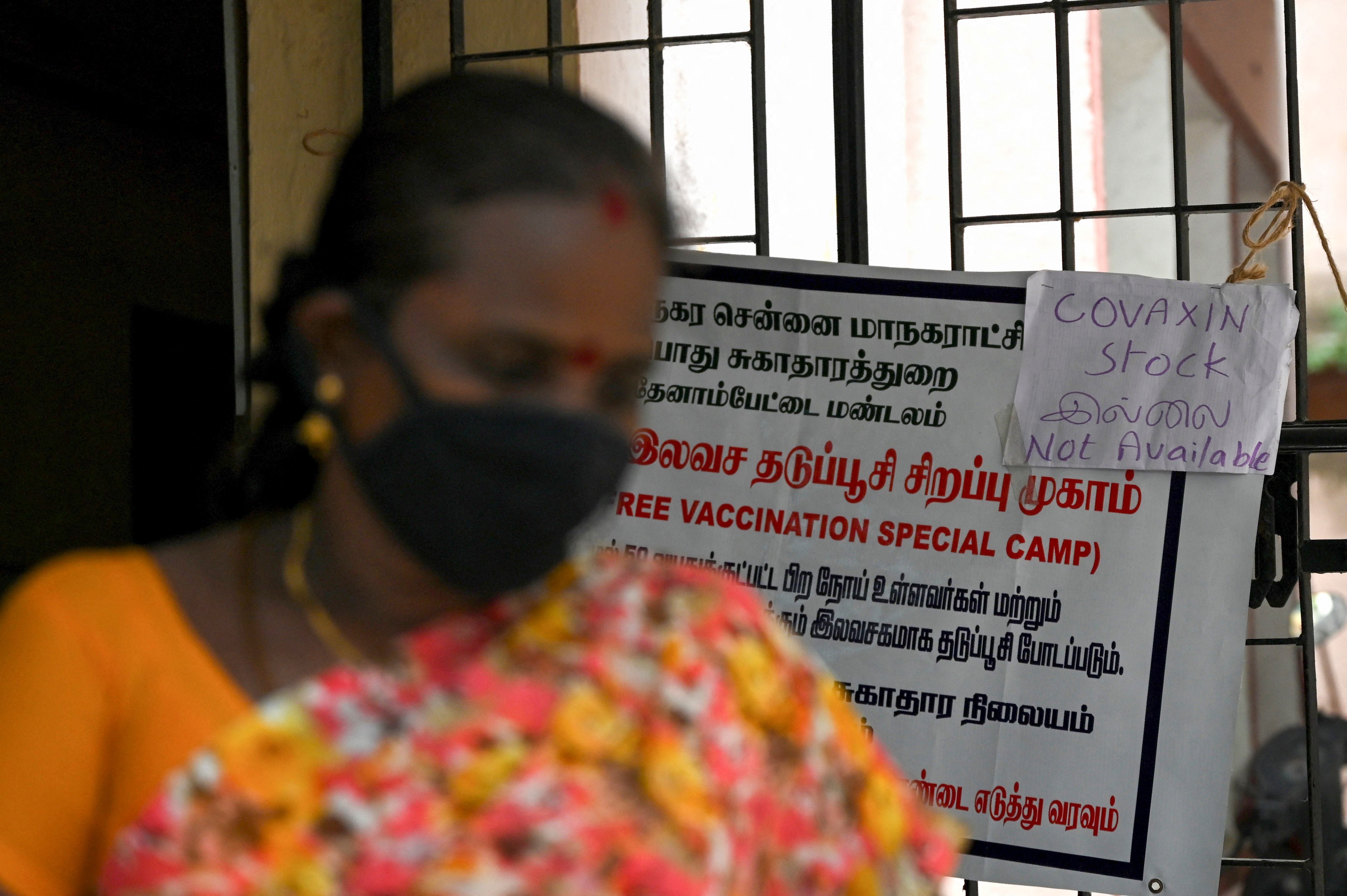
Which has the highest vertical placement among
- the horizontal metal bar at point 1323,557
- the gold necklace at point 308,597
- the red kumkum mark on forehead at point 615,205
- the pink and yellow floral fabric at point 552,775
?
the red kumkum mark on forehead at point 615,205

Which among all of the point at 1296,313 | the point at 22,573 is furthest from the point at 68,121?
the point at 1296,313

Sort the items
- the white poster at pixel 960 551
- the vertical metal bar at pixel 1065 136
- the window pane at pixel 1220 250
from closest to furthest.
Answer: the white poster at pixel 960 551
the vertical metal bar at pixel 1065 136
the window pane at pixel 1220 250

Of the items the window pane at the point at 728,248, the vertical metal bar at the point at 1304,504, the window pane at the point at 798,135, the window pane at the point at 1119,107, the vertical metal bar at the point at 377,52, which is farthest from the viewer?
the window pane at the point at 1119,107

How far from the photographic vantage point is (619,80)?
10.8ft

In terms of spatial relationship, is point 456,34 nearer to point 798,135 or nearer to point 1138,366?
point 798,135

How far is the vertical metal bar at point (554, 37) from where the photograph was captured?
116 inches

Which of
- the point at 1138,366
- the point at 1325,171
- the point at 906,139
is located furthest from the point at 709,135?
the point at 1325,171

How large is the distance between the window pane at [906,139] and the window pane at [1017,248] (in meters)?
0.82

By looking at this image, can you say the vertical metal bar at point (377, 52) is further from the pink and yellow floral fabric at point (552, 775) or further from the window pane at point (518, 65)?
the pink and yellow floral fabric at point (552, 775)

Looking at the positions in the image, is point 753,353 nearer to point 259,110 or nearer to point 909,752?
point 909,752

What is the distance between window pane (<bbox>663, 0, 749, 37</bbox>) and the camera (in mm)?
3152

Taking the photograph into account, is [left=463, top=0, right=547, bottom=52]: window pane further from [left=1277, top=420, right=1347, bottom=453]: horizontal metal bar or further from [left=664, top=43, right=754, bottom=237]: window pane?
[left=1277, top=420, right=1347, bottom=453]: horizontal metal bar

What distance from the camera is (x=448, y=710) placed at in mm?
919

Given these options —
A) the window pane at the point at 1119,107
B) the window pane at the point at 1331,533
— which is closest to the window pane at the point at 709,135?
the window pane at the point at 1119,107
